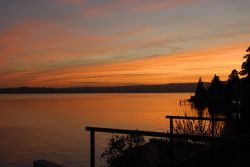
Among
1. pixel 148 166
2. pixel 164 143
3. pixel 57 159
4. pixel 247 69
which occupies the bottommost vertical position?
pixel 57 159

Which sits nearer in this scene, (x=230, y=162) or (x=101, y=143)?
(x=230, y=162)

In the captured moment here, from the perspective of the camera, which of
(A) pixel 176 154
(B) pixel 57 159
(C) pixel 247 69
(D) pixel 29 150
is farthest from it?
(D) pixel 29 150

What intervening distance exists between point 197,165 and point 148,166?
162cm

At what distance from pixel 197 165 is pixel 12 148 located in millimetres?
26592

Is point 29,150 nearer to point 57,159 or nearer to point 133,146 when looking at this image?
point 57,159

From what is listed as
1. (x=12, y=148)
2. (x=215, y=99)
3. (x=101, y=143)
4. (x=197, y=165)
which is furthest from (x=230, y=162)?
(x=215, y=99)

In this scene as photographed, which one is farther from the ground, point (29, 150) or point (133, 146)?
point (133, 146)

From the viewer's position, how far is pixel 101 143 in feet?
98.5

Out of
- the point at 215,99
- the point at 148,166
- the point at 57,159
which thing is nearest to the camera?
the point at 148,166

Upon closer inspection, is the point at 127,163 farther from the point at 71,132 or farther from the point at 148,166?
the point at 71,132

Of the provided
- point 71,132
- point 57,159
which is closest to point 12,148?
point 57,159

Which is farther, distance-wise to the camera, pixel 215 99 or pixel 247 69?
pixel 215 99

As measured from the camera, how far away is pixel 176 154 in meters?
9.23

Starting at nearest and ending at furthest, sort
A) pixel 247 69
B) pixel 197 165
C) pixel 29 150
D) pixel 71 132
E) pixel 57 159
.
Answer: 1. pixel 197 165
2. pixel 57 159
3. pixel 247 69
4. pixel 29 150
5. pixel 71 132
